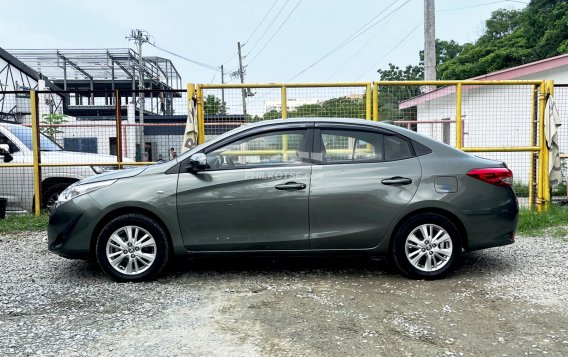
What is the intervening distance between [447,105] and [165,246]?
748 centimetres

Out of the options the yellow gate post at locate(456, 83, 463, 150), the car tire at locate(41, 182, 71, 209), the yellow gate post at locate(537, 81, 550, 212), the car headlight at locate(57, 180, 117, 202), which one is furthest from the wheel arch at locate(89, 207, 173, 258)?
the yellow gate post at locate(537, 81, 550, 212)

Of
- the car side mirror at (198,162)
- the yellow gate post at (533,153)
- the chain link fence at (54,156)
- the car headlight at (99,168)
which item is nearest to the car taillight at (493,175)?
the car side mirror at (198,162)

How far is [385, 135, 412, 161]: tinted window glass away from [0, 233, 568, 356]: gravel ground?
1.25 metres

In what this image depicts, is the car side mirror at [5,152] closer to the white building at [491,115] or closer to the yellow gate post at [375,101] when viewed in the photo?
the yellow gate post at [375,101]

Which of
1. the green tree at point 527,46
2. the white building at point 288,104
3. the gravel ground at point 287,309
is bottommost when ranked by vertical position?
the gravel ground at point 287,309

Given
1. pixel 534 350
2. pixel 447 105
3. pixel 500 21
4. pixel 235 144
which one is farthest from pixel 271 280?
pixel 500 21

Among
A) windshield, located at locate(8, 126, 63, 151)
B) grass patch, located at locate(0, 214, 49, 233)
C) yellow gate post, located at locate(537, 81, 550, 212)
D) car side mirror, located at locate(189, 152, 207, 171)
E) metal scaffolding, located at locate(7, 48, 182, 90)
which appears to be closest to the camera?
car side mirror, located at locate(189, 152, 207, 171)

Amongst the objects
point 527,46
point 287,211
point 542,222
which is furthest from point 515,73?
point 527,46

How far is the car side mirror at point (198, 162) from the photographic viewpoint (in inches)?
189

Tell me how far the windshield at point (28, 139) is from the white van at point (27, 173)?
0.08 ft

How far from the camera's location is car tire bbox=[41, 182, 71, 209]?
28.2 ft

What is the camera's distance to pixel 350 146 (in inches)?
200

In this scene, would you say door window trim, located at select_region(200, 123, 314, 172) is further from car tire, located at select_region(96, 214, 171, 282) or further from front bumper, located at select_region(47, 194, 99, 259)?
front bumper, located at select_region(47, 194, 99, 259)

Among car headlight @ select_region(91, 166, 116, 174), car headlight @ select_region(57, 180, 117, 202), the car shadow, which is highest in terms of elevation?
car headlight @ select_region(91, 166, 116, 174)
